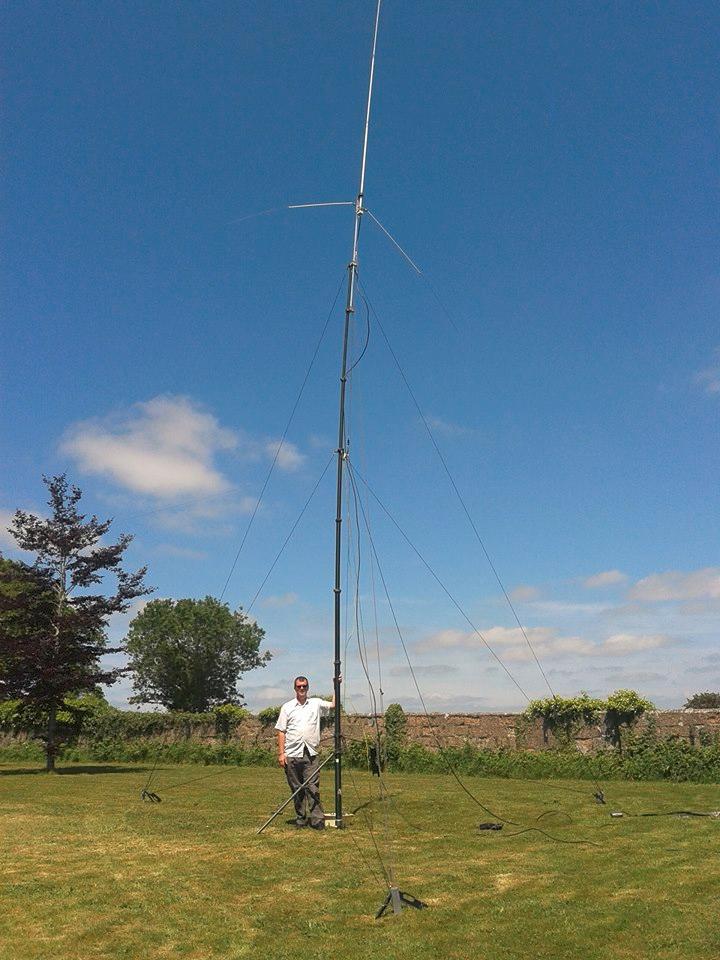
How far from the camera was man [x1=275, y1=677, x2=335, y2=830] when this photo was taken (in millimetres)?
10055

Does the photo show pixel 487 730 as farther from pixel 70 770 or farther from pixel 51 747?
pixel 51 747

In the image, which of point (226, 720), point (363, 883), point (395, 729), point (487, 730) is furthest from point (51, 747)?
point (363, 883)

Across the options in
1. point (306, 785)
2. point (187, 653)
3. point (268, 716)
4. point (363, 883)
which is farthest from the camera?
point (187, 653)

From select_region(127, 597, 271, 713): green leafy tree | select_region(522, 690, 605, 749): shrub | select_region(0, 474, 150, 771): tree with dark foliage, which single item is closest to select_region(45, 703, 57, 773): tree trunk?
select_region(0, 474, 150, 771): tree with dark foliage

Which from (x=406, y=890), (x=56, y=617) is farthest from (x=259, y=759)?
(x=406, y=890)

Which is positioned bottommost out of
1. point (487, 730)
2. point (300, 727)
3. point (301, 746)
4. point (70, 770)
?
point (70, 770)

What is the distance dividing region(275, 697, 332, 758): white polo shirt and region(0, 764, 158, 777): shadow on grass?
11.8 meters

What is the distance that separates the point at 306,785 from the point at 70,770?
46.6 feet

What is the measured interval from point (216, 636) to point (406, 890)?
5179cm

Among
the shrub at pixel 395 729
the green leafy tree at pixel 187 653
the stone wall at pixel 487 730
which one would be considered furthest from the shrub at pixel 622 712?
the green leafy tree at pixel 187 653

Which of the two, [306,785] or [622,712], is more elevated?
[622,712]

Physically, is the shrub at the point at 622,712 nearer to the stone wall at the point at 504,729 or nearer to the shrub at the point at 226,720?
the stone wall at the point at 504,729

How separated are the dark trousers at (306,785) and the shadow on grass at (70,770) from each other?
1188 centimetres

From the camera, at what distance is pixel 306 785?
996 cm
